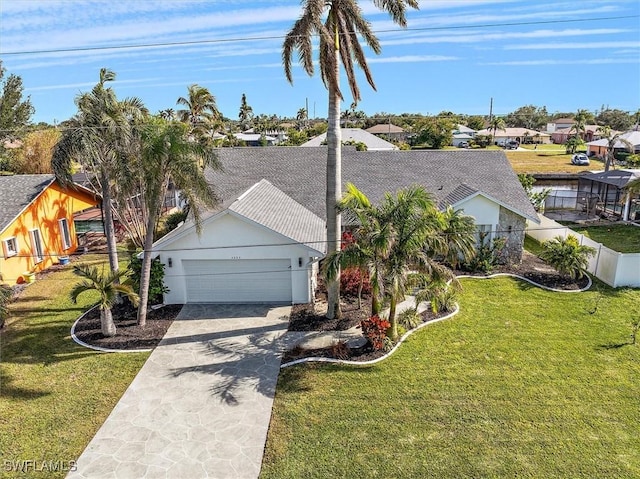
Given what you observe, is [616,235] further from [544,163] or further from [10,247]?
[544,163]

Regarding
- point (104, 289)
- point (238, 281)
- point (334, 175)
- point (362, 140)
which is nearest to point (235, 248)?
point (238, 281)

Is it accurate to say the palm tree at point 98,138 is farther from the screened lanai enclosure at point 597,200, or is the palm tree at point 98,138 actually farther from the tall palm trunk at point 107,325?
the screened lanai enclosure at point 597,200

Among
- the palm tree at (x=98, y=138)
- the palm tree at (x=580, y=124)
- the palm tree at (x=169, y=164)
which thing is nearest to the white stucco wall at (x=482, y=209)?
the palm tree at (x=169, y=164)

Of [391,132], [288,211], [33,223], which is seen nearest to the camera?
[288,211]

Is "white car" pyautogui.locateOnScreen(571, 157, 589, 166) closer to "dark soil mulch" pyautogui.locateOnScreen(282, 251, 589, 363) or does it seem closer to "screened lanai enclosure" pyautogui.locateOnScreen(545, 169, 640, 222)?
"screened lanai enclosure" pyautogui.locateOnScreen(545, 169, 640, 222)

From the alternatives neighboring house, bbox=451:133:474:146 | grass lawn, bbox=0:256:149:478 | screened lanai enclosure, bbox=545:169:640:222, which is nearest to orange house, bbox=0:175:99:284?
grass lawn, bbox=0:256:149:478

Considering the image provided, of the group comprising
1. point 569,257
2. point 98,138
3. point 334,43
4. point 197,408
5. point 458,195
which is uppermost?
point 334,43
